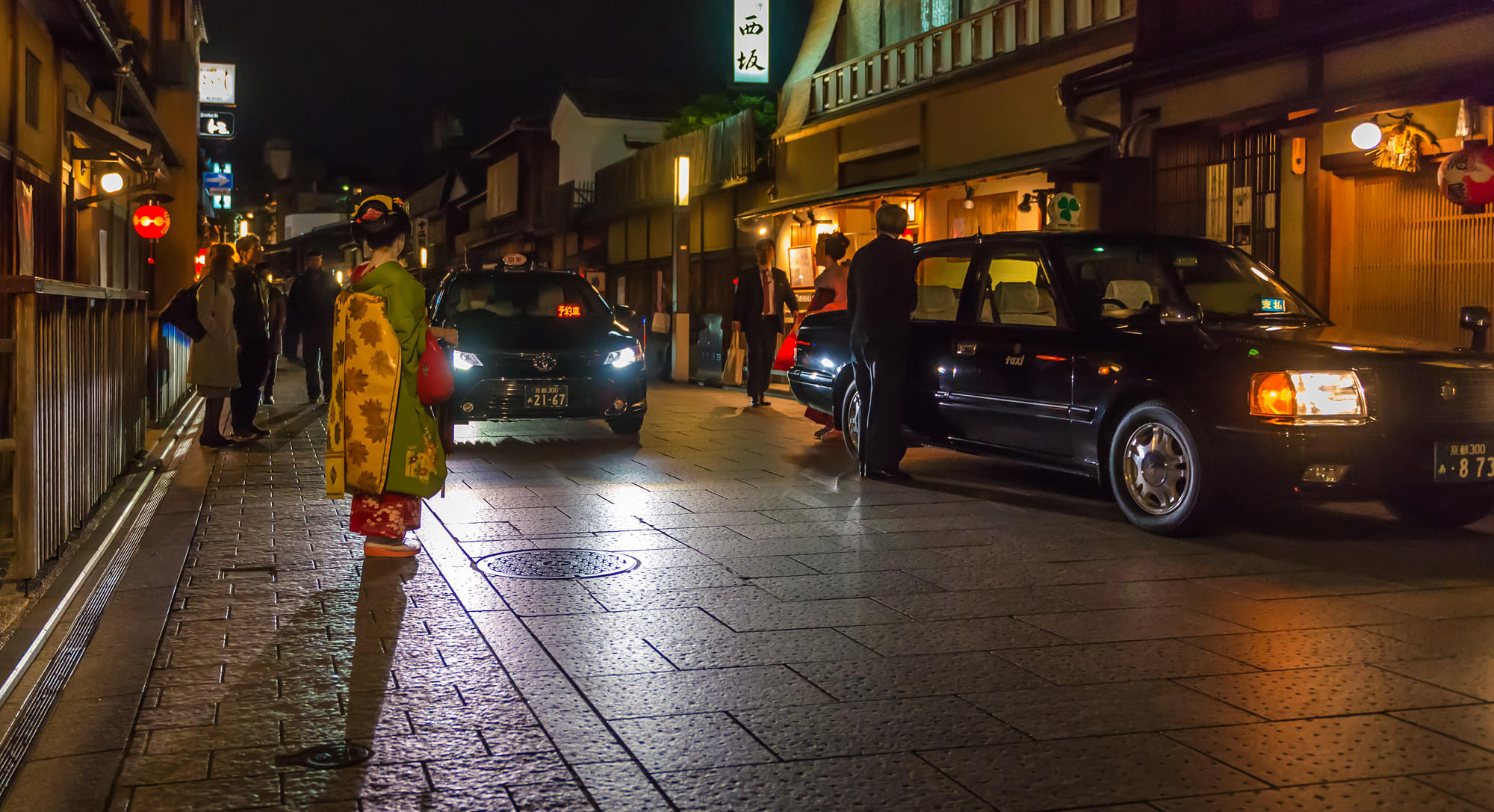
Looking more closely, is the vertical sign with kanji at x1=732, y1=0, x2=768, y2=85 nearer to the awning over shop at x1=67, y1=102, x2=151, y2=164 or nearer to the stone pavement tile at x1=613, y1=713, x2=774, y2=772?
the awning over shop at x1=67, y1=102, x2=151, y2=164

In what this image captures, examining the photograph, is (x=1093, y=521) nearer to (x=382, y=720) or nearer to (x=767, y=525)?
(x=767, y=525)

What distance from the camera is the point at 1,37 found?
384 inches

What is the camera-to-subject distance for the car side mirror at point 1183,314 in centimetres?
750

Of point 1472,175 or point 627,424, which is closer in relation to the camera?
point 1472,175

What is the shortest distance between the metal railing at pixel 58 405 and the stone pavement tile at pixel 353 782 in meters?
2.68

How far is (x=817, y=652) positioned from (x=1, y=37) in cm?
803

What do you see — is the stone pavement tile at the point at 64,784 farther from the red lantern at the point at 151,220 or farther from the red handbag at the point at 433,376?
the red lantern at the point at 151,220

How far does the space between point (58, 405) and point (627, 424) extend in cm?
680

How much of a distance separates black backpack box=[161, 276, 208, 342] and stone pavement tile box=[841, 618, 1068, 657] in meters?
8.24

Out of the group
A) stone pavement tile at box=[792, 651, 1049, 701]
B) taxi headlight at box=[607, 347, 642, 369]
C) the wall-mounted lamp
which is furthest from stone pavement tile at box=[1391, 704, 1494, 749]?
the wall-mounted lamp

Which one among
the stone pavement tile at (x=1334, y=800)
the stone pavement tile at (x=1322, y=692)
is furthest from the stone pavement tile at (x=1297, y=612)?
the stone pavement tile at (x=1334, y=800)

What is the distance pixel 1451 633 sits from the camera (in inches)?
205

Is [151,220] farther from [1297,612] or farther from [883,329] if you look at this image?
[1297,612]

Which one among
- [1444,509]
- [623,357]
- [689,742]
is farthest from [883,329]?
[689,742]
